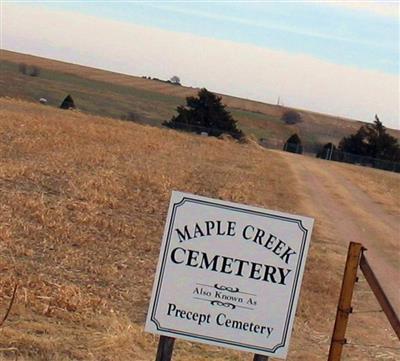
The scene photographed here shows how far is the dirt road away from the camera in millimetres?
15852

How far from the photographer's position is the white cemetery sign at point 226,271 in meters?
5.61

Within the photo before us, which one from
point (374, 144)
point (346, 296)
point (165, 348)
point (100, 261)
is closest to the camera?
point (165, 348)

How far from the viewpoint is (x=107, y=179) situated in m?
20.5

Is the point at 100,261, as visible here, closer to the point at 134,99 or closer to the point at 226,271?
the point at 226,271

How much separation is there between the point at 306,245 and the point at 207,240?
62 cm

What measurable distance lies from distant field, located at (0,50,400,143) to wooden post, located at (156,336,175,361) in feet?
258

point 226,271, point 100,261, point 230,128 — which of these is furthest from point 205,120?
point 226,271

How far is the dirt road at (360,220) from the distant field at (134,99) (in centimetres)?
5068

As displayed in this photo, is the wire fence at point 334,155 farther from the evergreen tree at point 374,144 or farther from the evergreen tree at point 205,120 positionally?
the evergreen tree at point 374,144

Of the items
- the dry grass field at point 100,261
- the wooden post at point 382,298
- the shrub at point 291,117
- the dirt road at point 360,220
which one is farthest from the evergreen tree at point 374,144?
the wooden post at point 382,298

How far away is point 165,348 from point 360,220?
62.6 ft

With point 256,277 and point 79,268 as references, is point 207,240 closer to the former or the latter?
point 256,277

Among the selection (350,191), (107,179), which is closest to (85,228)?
(107,179)

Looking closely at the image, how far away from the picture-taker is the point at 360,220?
2438cm
